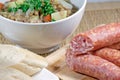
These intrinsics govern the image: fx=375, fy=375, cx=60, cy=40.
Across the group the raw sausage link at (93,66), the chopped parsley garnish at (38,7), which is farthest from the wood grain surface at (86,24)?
the chopped parsley garnish at (38,7)

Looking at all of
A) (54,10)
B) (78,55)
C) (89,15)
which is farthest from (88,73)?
(89,15)

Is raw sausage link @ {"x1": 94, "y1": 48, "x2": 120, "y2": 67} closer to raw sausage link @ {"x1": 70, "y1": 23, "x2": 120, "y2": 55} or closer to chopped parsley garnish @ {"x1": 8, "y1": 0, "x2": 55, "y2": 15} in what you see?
raw sausage link @ {"x1": 70, "y1": 23, "x2": 120, "y2": 55}

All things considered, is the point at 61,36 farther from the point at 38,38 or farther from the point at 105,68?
the point at 105,68

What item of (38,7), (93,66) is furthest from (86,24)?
(93,66)

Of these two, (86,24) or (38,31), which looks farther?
(86,24)

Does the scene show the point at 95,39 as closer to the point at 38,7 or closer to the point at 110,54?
the point at 110,54

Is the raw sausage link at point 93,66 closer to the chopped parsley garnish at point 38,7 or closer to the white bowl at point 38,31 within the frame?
the white bowl at point 38,31
